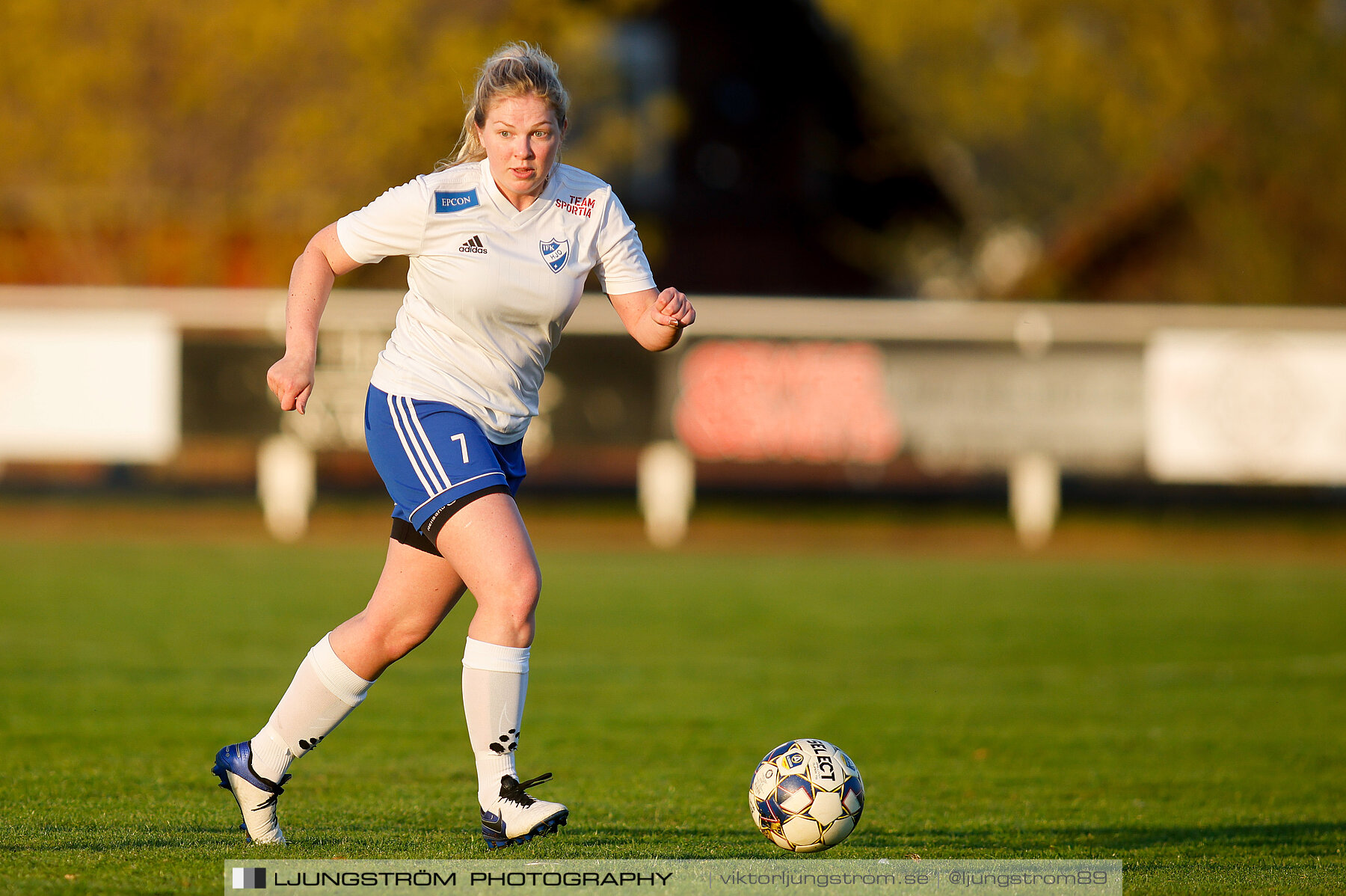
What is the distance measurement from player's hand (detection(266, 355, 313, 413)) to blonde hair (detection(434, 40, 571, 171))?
0.78 metres

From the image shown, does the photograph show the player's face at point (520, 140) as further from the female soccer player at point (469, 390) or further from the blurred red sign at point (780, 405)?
the blurred red sign at point (780, 405)

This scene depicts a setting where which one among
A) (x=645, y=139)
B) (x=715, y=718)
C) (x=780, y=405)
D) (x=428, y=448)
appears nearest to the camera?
(x=428, y=448)

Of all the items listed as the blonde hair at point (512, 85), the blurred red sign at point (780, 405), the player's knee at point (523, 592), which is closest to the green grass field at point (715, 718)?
the player's knee at point (523, 592)

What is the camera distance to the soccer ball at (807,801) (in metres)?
5.02

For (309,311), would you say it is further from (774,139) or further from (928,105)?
(928,105)

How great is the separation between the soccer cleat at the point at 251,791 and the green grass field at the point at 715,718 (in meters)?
0.14

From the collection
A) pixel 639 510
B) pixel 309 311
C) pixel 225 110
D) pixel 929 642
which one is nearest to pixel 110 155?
pixel 225 110

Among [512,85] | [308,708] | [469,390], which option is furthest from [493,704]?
[512,85]

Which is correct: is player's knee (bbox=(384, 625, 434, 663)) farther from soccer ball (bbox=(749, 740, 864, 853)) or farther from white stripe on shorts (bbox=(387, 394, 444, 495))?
soccer ball (bbox=(749, 740, 864, 853))

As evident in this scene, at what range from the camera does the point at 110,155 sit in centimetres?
2662

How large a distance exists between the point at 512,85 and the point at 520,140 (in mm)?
158

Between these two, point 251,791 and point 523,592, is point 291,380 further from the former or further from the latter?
point 251,791

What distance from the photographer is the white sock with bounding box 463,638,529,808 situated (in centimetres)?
477

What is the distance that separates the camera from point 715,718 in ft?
27.2
